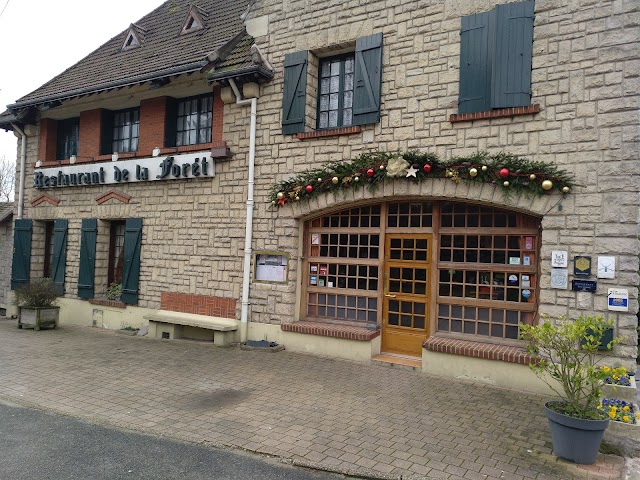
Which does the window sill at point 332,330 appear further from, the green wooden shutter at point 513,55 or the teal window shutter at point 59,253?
the teal window shutter at point 59,253

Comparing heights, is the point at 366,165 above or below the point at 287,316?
above

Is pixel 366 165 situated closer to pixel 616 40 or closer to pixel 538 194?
pixel 538 194

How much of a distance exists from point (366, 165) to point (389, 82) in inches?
57.9

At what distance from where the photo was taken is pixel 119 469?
423 centimetres

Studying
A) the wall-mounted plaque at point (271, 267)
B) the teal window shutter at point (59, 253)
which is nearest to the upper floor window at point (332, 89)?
the wall-mounted plaque at point (271, 267)

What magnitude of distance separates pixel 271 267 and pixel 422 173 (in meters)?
3.43

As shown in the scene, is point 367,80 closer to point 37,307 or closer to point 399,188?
point 399,188

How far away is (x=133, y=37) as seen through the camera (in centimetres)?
1312

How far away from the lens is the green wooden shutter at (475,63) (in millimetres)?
7359

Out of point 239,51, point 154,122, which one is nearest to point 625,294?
point 239,51

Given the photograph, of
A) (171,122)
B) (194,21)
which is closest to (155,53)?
(194,21)

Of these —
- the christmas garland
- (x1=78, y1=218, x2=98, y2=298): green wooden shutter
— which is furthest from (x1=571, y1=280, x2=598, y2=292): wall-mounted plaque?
(x1=78, y1=218, x2=98, y2=298): green wooden shutter

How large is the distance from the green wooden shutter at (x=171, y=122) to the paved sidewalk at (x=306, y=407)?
4.96 m

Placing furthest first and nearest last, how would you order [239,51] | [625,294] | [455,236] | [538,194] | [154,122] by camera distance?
[154,122]
[239,51]
[455,236]
[538,194]
[625,294]
